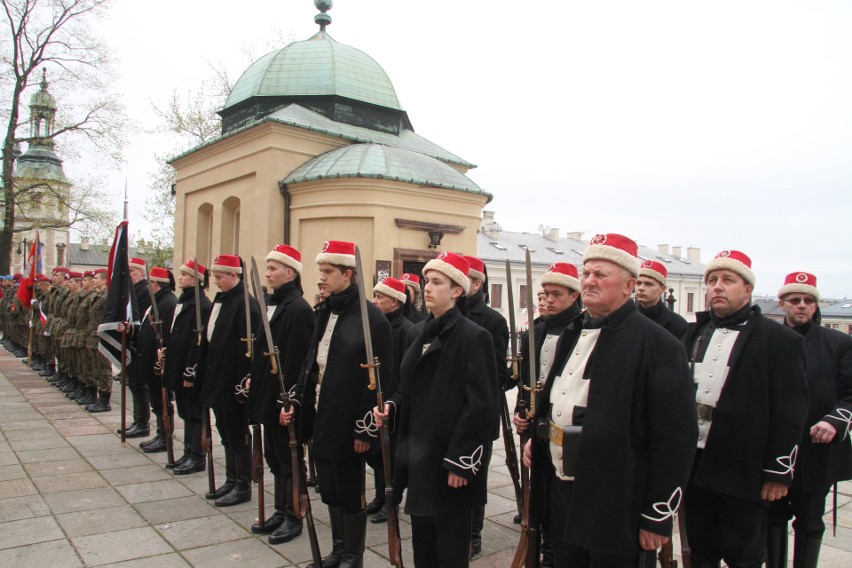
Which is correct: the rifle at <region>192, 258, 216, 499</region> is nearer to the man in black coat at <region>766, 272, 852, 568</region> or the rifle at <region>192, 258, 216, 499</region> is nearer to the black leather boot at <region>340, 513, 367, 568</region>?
the black leather boot at <region>340, 513, 367, 568</region>

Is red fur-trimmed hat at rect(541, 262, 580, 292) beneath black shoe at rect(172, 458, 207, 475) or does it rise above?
above

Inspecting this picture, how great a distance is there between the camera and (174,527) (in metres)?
5.21

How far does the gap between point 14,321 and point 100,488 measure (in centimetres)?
1708

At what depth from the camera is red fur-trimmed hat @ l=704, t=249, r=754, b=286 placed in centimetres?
372

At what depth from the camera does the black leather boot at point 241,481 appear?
19.0ft

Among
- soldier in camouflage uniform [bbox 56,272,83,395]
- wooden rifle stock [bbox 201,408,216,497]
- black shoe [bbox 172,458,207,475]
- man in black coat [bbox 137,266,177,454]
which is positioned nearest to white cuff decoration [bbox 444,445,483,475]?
wooden rifle stock [bbox 201,408,216,497]

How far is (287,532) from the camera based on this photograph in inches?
198

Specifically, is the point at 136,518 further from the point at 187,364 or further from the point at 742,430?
the point at 742,430

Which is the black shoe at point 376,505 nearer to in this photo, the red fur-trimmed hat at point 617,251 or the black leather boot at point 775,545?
the black leather boot at point 775,545

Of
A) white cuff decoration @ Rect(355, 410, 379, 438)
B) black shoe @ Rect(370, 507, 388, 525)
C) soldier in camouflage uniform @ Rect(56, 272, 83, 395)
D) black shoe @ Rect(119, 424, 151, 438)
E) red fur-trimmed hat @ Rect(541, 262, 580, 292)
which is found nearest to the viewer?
white cuff decoration @ Rect(355, 410, 379, 438)

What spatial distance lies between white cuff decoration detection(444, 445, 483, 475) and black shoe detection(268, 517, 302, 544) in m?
2.19

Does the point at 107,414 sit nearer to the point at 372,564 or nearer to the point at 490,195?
the point at 372,564

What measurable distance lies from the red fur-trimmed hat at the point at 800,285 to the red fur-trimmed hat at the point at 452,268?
7.55 feet

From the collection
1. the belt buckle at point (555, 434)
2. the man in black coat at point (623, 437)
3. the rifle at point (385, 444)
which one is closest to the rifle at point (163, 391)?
the rifle at point (385, 444)
